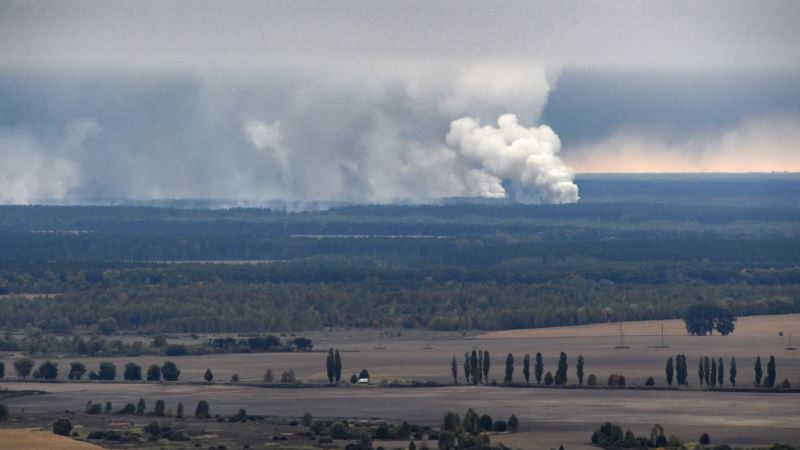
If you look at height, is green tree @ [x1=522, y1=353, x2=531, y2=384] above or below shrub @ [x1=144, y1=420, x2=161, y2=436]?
above

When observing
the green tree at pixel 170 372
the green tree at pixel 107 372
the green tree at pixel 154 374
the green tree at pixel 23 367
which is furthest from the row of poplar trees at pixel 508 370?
the green tree at pixel 23 367

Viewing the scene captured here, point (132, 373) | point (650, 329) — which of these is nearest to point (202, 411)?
point (132, 373)

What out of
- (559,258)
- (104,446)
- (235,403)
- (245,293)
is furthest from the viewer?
(559,258)

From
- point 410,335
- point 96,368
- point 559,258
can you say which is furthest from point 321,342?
point 559,258

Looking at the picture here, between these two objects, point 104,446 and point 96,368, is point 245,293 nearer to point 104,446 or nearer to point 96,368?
point 96,368

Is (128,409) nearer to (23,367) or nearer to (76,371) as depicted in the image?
(76,371)

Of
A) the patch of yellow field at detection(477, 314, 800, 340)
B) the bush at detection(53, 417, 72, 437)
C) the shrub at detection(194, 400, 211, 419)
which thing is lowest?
the bush at detection(53, 417, 72, 437)

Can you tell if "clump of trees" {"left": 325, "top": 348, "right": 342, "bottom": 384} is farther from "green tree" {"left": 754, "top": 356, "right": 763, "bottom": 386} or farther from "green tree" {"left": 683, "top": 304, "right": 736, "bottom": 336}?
"green tree" {"left": 683, "top": 304, "right": 736, "bottom": 336}

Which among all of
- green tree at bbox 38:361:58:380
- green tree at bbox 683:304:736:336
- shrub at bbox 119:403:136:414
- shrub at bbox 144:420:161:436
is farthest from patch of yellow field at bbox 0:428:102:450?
green tree at bbox 683:304:736:336

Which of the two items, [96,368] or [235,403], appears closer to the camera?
[235,403]
